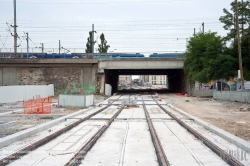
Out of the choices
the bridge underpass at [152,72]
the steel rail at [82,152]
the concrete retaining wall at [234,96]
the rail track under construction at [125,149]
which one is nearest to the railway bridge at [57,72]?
the bridge underpass at [152,72]

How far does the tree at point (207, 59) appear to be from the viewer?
124ft

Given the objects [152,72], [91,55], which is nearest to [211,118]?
[91,55]

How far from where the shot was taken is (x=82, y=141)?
34.6ft

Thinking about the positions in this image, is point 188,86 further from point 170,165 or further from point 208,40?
point 170,165

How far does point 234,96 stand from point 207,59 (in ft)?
31.4

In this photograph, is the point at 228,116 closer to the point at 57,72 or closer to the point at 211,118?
the point at 211,118

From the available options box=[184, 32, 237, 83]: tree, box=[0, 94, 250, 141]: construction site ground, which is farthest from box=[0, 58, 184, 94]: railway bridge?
box=[0, 94, 250, 141]: construction site ground

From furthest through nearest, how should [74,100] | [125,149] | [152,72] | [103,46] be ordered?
[103,46], [152,72], [74,100], [125,149]

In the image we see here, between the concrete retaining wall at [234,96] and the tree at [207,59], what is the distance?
2.73 m

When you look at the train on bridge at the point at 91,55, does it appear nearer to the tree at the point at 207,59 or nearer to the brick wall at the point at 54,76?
the brick wall at the point at 54,76

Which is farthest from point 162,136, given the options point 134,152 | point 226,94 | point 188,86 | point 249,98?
point 188,86

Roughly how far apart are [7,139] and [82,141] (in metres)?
2.44

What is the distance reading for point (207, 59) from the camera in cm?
4025

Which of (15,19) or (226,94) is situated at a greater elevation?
(15,19)
